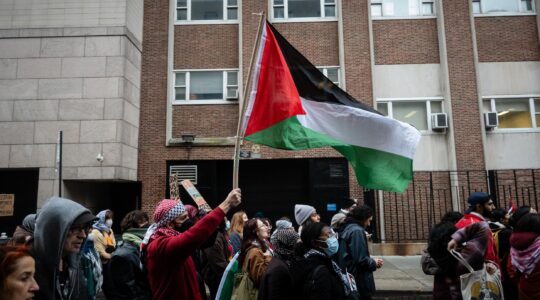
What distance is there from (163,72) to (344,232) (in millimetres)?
12281

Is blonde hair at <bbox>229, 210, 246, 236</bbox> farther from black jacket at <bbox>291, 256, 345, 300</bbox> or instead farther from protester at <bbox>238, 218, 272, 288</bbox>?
black jacket at <bbox>291, 256, 345, 300</bbox>

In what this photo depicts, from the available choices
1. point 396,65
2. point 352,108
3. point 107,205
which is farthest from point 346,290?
point 107,205

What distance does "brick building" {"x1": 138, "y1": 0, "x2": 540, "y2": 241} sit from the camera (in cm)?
1531

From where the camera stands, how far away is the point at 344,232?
5449 millimetres

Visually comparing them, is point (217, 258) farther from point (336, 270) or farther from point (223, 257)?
point (336, 270)

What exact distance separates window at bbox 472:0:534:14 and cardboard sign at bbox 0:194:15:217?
18069 millimetres

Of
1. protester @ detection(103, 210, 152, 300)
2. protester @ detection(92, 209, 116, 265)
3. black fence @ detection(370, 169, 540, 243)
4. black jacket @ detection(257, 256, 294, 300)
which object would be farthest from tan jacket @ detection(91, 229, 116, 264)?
black fence @ detection(370, 169, 540, 243)

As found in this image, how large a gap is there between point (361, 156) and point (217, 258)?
7.59 feet

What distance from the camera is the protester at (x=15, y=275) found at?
2102 millimetres

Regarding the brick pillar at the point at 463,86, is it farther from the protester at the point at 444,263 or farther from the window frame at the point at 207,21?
the protester at the point at 444,263

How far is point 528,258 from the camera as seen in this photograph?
4664 millimetres

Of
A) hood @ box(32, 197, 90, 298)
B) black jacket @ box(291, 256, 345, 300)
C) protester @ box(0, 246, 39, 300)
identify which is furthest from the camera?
black jacket @ box(291, 256, 345, 300)

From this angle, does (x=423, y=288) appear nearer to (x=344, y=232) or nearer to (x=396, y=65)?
(x=344, y=232)

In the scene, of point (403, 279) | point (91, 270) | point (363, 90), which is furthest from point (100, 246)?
point (363, 90)
